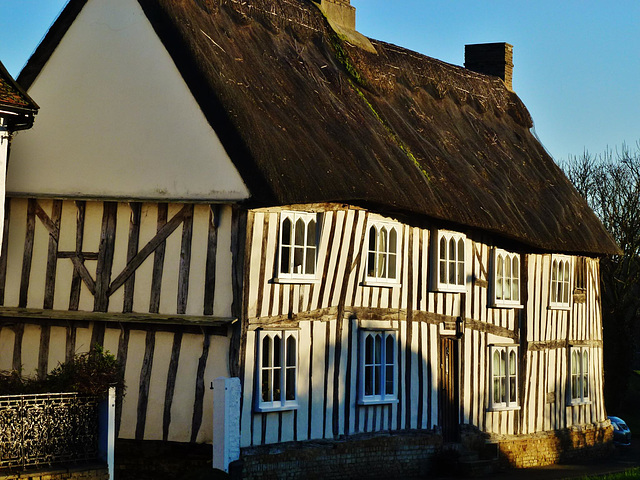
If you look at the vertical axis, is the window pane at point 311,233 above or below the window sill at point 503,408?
above

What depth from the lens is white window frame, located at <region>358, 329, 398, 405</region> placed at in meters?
18.0

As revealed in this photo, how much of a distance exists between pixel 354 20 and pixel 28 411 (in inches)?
481

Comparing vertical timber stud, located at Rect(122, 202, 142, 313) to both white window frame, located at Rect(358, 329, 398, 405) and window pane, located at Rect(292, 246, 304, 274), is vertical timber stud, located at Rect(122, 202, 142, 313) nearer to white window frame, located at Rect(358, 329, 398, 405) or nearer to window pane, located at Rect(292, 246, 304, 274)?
window pane, located at Rect(292, 246, 304, 274)

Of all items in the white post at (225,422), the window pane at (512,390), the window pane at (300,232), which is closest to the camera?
the white post at (225,422)

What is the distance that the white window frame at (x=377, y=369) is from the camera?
1797 cm

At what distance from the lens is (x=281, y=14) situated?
1975cm

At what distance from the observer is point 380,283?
18297 millimetres

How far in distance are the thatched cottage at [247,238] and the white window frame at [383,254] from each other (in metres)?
0.04

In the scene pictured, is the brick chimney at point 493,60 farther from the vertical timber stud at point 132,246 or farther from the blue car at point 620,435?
the vertical timber stud at point 132,246

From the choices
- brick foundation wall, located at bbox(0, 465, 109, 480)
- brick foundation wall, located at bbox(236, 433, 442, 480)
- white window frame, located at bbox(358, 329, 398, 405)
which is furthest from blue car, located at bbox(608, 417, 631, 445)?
brick foundation wall, located at bbox(0, 465, 109, 480)

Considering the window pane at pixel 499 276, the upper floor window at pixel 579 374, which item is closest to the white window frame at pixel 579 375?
the upper floor window at pixel 579 374

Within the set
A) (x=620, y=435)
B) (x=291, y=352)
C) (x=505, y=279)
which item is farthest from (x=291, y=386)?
(x=620, y=435)

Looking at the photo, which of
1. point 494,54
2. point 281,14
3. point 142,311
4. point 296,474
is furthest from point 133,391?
point 494,54

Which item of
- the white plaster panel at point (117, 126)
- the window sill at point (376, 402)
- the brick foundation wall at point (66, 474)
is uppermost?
the white plaster panel at point (117, 126)
